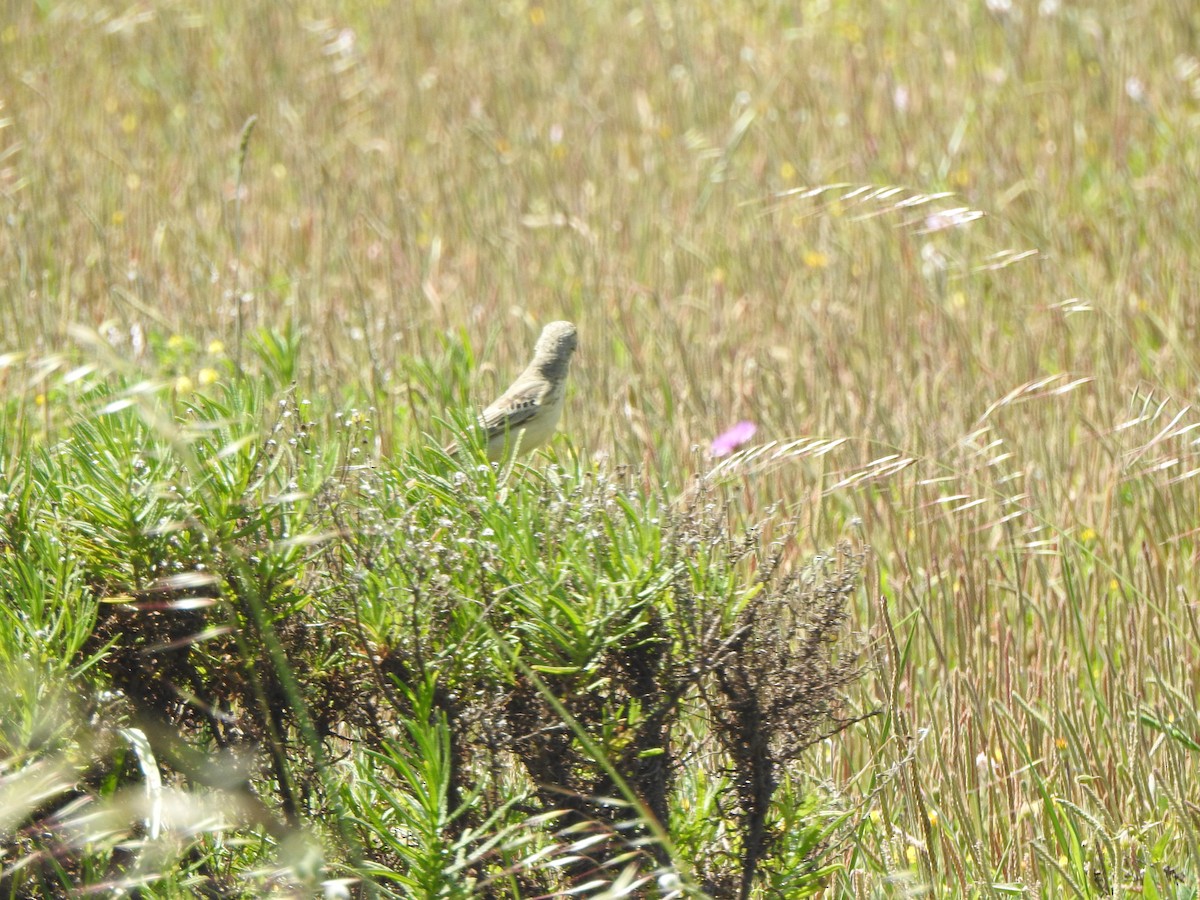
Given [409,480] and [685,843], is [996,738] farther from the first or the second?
[409,480]

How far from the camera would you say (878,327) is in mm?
5934

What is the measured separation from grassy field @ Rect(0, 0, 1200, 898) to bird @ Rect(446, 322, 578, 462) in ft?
0.41

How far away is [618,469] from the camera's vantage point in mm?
2627

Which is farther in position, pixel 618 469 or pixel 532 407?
pixel 532 407

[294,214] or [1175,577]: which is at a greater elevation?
[294,214]

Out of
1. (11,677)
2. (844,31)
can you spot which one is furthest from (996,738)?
(844,31)

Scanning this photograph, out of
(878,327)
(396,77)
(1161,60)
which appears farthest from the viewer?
(396,77)

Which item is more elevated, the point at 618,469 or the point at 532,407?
the point at 618,469

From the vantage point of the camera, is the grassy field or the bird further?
the bird

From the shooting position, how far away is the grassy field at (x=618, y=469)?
94.3 inches

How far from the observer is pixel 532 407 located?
162 inches

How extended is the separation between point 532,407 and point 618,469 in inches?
59.7

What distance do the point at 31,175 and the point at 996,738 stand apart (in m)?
6.42

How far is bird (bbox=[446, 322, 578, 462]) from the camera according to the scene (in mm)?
4078
